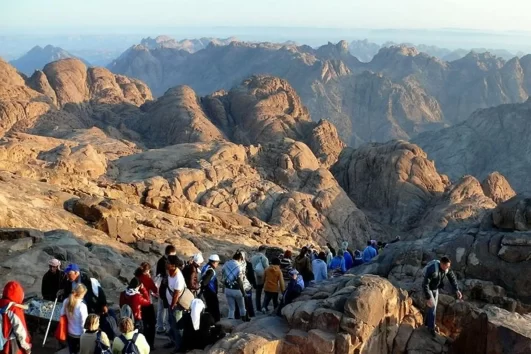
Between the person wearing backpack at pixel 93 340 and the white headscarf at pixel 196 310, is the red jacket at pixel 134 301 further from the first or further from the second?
the person wearing backpack at pixel 93 340

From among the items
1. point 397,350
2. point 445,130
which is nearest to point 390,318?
point 397,350

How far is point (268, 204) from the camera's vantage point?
1817 inches

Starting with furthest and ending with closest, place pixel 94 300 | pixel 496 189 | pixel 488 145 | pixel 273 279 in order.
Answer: pixel 488 145 → pixel 496 189 → pixel 273 279 → pixel 94 300

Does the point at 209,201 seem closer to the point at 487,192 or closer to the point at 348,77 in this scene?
the point at 487,192

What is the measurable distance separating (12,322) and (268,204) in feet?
123

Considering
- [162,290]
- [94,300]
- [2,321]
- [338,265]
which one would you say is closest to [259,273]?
[162,290]

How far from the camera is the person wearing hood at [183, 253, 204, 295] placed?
1190 cm

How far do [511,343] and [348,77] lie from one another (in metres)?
170

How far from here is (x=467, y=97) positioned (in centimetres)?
18025

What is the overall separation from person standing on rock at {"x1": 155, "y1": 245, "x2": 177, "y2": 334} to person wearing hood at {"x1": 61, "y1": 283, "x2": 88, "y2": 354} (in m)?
2.11

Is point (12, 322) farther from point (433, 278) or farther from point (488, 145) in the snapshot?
point (488, 145)

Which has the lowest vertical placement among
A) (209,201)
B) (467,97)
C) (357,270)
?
(467,97)

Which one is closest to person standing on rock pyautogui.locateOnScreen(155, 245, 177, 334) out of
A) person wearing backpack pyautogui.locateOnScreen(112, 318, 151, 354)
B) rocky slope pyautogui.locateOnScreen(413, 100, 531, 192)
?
person wearing backpack pyautogui.locateOnScreen(112, 318, 151, 354)

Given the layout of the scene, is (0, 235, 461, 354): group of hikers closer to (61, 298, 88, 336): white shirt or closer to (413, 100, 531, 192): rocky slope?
(61, 298, 88, 336): white shirt
